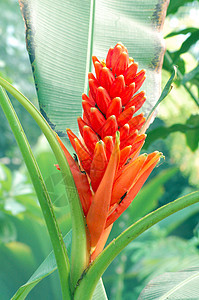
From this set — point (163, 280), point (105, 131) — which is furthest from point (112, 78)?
point (163, 280)

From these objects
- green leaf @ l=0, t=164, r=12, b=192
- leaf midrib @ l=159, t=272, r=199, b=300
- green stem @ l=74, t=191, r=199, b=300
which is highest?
green leaf @ l=0, t=164, r=12, b=192

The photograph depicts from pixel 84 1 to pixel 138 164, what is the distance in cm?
32

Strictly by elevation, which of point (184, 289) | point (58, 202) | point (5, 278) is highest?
point (5, 278)

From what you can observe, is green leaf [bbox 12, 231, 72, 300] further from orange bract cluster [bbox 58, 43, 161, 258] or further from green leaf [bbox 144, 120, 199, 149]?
green leaf [bbox 144, 120, 199, 149]

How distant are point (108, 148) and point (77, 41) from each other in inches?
9.2

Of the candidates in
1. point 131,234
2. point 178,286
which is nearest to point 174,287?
point 178,286

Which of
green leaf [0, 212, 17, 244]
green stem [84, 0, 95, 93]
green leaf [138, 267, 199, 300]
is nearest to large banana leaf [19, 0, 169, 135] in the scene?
green stem [84, 0, 95, 93]

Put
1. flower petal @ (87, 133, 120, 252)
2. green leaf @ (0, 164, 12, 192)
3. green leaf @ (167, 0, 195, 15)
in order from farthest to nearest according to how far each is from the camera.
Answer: green leaf @ (0, 164, 12, 192)
green leaf @ (167, 0, 195, 15)
flower petal @ (87, 133, 120, 252)

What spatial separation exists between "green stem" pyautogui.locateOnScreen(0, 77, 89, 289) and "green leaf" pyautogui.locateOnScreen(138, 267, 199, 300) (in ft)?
0.47

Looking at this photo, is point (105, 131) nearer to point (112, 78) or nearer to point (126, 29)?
point (112, 78)

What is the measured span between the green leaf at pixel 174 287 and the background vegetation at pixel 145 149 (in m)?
0.10

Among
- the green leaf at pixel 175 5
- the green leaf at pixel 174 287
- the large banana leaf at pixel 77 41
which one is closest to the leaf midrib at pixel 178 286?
the green leaf at pixel 174 287

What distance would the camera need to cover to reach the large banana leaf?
1.39 ft

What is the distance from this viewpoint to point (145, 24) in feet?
Answer: 1.71
